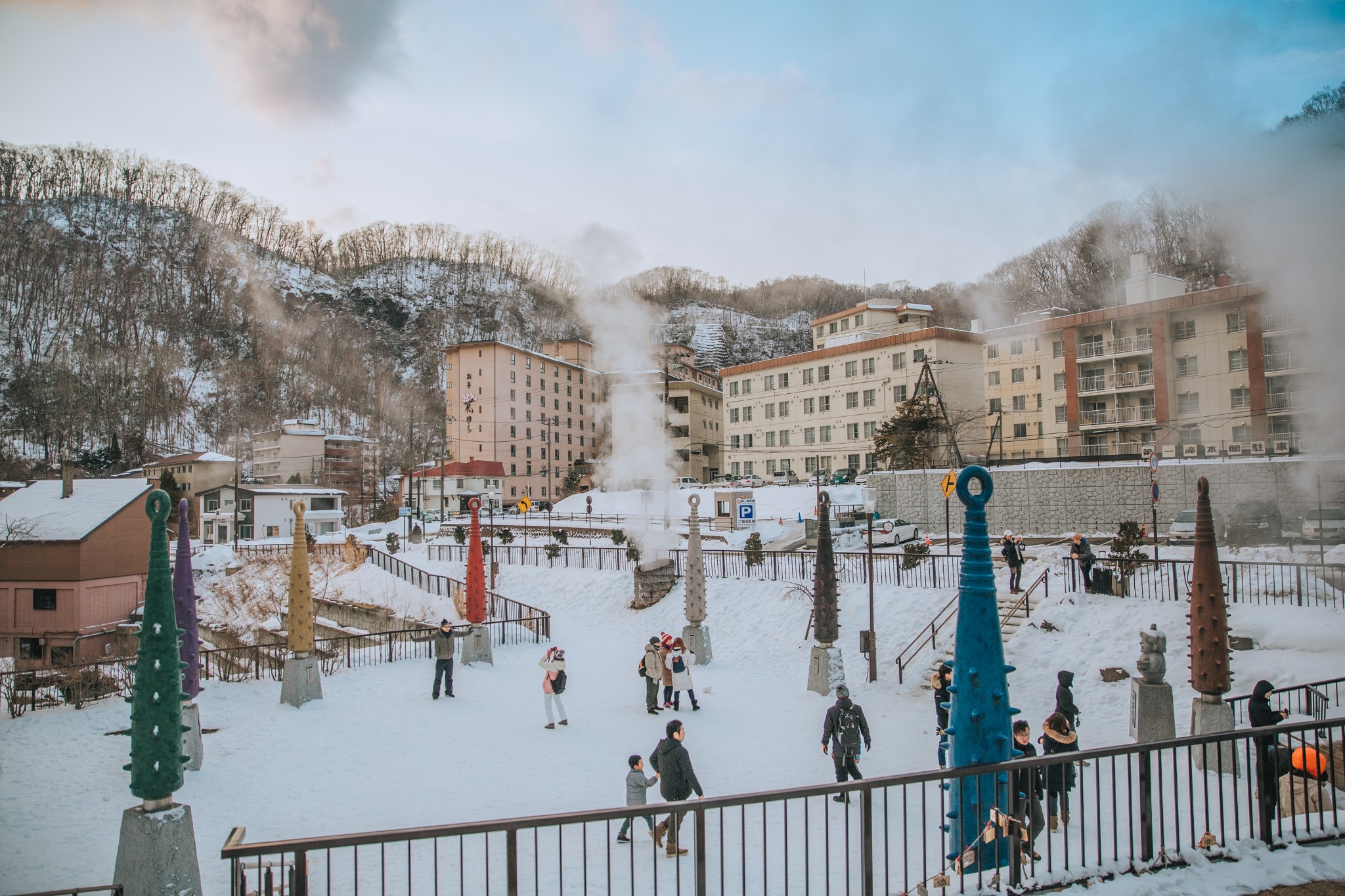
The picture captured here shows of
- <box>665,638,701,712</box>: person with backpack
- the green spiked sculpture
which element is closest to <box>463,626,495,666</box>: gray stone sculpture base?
<box>665,638,701,712</box>: person with backpack

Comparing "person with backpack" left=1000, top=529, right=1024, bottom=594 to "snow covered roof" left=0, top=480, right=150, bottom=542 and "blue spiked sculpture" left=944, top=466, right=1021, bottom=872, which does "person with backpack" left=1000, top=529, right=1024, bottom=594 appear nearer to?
"blue spiked sculpture" left=944, top=466, right=1021, bottom=872

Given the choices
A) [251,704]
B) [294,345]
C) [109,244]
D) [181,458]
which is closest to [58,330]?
[109,244]

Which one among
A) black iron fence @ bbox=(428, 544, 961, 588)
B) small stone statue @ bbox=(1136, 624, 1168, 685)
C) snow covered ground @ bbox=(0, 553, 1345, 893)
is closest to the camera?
snow covered ground @ bbox=(0, 553, 1345, 893)

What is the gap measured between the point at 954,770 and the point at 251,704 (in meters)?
14.9

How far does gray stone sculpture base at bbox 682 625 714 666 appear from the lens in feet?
65.1

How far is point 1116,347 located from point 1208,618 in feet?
126

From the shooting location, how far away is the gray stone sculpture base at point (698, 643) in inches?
781

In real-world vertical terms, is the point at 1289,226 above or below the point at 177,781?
above

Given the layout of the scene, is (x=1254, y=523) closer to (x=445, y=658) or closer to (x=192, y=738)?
(x=445, y=658)

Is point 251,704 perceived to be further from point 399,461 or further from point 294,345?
point 294,345

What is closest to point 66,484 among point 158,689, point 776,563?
point 776,563

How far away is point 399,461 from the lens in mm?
104438

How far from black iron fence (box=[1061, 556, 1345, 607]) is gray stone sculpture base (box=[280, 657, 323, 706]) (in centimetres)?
1821

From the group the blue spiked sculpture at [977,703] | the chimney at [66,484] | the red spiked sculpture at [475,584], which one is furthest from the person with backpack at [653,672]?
the chimney at [66,484]
